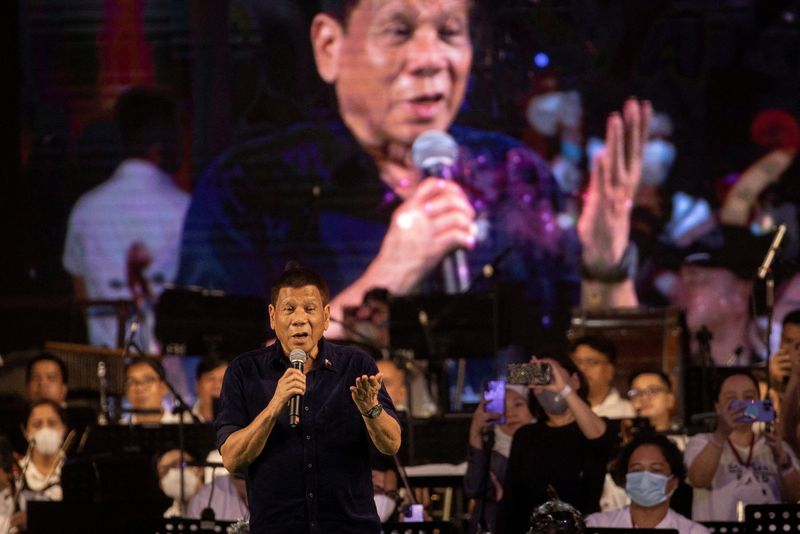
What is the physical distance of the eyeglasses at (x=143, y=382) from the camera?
9.51 meters

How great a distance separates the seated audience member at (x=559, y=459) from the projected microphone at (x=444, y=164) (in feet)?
16.7

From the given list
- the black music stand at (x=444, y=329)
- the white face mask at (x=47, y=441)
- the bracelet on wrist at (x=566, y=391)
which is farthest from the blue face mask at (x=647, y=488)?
the white face mask at (x=47, y=441)

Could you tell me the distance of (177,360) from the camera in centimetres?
1172

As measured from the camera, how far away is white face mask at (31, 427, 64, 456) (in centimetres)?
805

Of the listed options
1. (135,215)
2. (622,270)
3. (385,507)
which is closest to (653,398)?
(385,507)

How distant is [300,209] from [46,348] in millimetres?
2395

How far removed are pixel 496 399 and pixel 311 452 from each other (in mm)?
2238

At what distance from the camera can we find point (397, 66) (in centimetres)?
1176

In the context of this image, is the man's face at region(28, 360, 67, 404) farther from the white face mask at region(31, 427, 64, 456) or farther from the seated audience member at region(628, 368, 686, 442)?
the seated audience member at region(628, 368, 686, 442)

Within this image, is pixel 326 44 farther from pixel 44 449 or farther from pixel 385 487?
pixel 385 487

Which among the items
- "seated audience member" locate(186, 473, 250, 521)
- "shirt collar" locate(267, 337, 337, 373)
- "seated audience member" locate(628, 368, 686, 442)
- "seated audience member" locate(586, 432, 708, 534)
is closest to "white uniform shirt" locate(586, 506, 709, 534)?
"seated audience member" locate(586, 432, 708, 534)

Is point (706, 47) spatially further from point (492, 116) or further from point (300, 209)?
point (300, 209)

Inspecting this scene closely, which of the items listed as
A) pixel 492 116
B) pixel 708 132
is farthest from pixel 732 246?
pixel 492 116

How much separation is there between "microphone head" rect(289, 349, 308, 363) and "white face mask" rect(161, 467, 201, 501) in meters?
3.59
